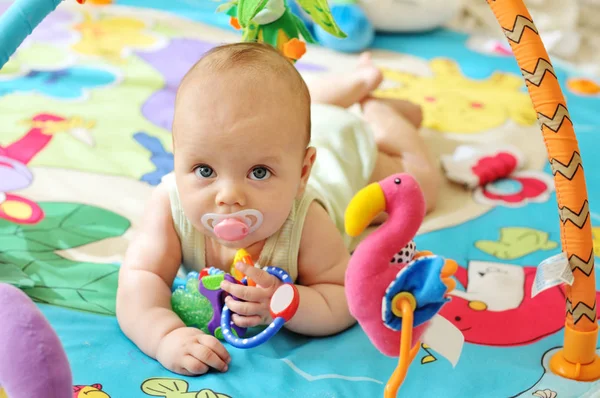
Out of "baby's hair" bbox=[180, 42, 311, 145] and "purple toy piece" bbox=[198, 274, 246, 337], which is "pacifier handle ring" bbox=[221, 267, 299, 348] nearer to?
"purple toy piece" bbox=[198, 274, 246, 337]

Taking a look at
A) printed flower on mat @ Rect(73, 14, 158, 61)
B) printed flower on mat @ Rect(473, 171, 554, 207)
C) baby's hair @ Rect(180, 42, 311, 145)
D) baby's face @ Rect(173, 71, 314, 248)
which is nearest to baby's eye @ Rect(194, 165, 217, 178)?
baby's face @ Rect(173, 71, 314, 248)

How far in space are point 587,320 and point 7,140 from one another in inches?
39.1

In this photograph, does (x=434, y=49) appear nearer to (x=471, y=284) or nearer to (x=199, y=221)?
(x=471, y=284)

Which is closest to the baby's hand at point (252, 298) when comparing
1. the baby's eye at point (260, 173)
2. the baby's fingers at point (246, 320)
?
the baby's fingers at point (246, 320)

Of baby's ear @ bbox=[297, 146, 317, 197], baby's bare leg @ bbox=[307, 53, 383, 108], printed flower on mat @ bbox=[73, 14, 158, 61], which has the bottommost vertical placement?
printed flower on mat @ bbox=[73, 14, 158, 61]

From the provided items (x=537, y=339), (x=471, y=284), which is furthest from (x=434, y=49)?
(x=537, y=339)

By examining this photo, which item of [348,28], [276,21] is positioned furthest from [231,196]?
[348,28]

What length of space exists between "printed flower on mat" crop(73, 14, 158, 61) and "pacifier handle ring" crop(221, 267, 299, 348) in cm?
97

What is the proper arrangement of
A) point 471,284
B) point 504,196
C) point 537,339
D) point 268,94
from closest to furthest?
1. point 268,94
2. point 537,339
3. point 471,284
4. point 504,196

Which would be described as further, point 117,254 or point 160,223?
point 117,254

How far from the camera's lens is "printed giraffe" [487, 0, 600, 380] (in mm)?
788

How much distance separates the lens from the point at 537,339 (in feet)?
3.08

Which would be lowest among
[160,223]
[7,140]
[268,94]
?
[7,140]

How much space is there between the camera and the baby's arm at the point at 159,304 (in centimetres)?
84
